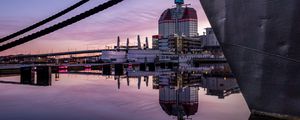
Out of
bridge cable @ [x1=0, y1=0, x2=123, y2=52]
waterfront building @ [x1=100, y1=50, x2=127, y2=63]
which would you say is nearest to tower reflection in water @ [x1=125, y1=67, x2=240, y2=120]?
bridge cable @ [x1=0, y1=0, x2=123, y2=52]

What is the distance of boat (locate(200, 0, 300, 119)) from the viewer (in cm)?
614

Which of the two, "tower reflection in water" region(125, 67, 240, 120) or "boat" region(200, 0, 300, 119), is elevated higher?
"boat" region(200, 0, 300, 119)

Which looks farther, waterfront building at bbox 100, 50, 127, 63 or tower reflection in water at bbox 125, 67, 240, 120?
waterfront building at bbox 100, 50, 127, 63

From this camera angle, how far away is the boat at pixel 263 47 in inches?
242

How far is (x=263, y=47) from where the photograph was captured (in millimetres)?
6453

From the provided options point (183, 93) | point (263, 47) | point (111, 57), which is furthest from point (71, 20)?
point (111, 57)

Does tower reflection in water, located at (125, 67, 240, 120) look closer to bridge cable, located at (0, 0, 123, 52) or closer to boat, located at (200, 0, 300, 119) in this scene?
boat, located at (200, 0, 300, 119)

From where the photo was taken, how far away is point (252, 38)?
21.5ft

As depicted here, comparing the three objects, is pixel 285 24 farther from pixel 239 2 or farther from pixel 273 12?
pixel 239 2

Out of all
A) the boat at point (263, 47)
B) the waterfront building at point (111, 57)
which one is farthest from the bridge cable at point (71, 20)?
the waterfront building at point (111, 57)

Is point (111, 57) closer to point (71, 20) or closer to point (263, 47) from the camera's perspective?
point (71, 20)

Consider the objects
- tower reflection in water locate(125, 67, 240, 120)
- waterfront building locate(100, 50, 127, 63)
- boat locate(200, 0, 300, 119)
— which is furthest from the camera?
waterfront building locate(100, 50, 127, 63)

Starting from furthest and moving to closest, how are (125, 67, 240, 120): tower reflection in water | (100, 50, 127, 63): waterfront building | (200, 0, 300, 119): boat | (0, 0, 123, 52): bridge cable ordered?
(100, 50, 127, 63): waterfront building → (125, 67, 240, 120): tower reflection in water → (0, 0, 123, 52): bridge cable → (200, 0, 300, 119): boat

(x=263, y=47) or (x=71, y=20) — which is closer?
(x=263, y=47)
